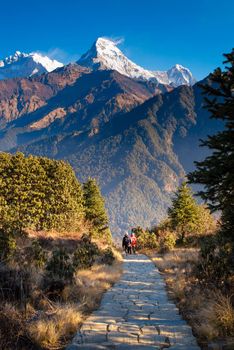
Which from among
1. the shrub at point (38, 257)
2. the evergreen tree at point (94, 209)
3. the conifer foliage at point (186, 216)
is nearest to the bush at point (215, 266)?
the shrub at point (38, 257)

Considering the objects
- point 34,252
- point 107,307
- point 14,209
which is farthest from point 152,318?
point 14,209

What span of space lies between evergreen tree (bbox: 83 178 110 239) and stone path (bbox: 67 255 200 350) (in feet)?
115

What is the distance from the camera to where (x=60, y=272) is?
1091cm

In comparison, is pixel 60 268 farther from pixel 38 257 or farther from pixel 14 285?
pixel 14 285

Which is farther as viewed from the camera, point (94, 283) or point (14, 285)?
point (94, 283)

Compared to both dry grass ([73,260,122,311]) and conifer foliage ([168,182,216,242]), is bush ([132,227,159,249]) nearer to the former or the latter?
conifer foliage ([168,182,216,242])

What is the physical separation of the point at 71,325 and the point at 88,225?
125ft

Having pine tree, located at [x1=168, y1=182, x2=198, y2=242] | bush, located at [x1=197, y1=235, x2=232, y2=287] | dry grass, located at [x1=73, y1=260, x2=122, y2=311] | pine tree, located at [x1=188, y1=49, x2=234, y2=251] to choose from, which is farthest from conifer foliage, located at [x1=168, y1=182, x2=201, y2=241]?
pine tree, located at [x1=188, y1=49, x2=234, y2=251]

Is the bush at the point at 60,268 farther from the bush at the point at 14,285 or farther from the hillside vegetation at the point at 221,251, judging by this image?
the hillside vegetation at the point at 221,251

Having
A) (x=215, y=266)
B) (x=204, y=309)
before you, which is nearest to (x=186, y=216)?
(x=215, y=266)

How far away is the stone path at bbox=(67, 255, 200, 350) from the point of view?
22.8 ft

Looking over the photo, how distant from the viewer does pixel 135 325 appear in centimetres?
816

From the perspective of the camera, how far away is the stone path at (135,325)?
22.8ft

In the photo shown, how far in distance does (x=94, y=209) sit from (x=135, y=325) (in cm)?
4020
